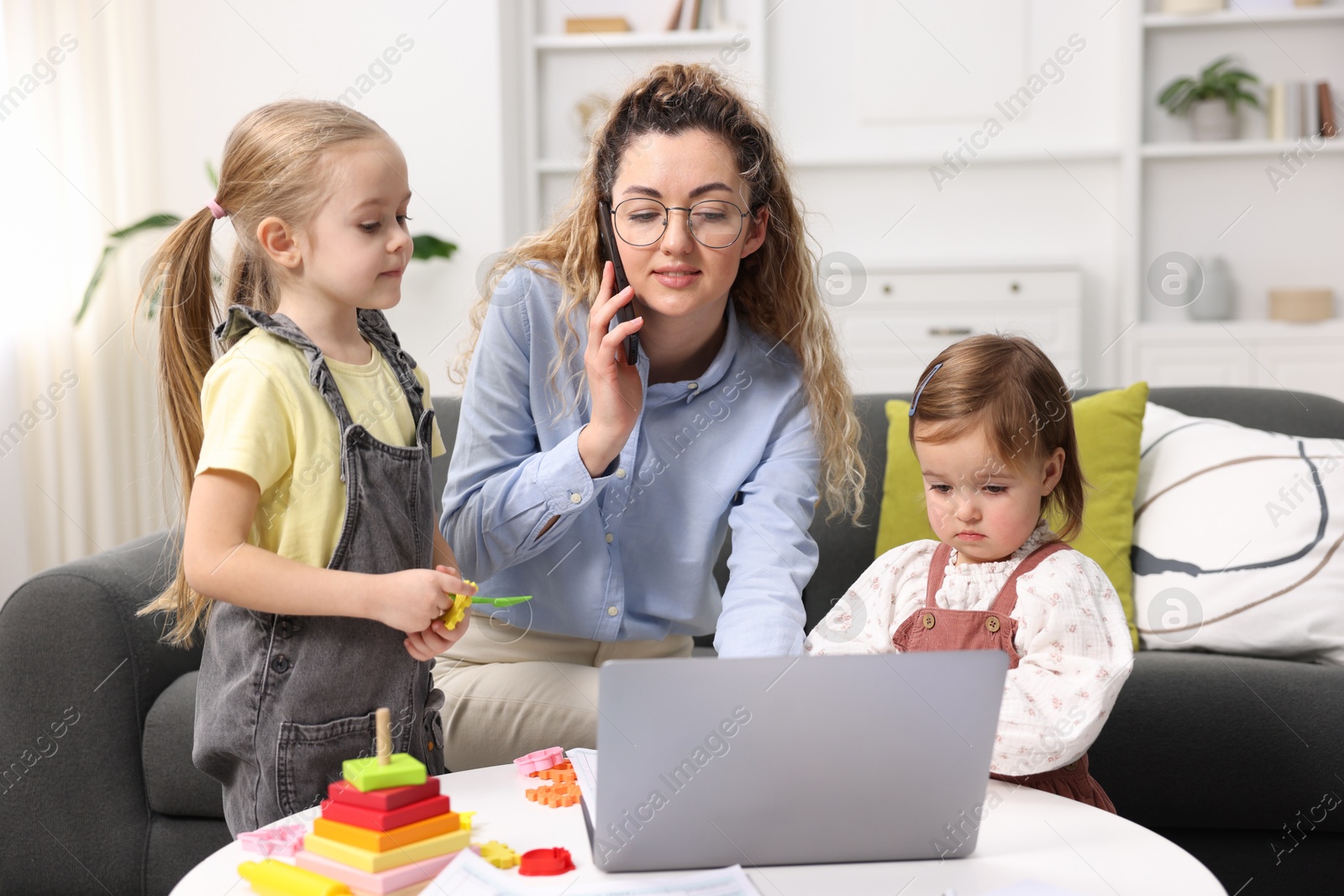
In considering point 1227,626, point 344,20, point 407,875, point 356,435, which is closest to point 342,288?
point 356,435

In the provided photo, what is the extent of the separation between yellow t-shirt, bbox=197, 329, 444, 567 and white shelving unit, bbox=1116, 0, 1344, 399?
11.9 feet

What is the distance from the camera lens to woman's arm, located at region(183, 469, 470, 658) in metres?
1.01

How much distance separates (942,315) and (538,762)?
10.9 ft

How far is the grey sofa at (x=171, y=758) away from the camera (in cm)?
164

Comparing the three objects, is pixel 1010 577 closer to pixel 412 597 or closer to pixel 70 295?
pixel 412 597

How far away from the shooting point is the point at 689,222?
133 cm

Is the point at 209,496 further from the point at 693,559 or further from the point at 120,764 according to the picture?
the point at 120,764

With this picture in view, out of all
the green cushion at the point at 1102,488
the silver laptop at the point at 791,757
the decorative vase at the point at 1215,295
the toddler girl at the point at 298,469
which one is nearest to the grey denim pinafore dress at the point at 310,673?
the toddler girl at the point at 298,469

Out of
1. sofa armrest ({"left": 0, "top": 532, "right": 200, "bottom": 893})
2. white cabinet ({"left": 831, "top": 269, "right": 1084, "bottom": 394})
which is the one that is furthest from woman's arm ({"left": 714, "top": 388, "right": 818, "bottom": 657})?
white cabinet ({"left": 831, "top": 269, "right": 1084, "bottom": 394})

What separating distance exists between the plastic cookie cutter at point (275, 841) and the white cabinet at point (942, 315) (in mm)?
3330

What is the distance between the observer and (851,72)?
4352 millimetres

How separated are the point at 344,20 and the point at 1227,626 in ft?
11.7

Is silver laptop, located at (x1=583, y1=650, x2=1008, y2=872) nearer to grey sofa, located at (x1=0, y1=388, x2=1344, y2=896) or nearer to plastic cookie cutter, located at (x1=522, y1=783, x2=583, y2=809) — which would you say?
plastic cookie cutter, located at (x1=522, y1=783, x2=583, y2=809)

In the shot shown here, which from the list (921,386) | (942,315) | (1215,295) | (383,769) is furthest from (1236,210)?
(383,769)
